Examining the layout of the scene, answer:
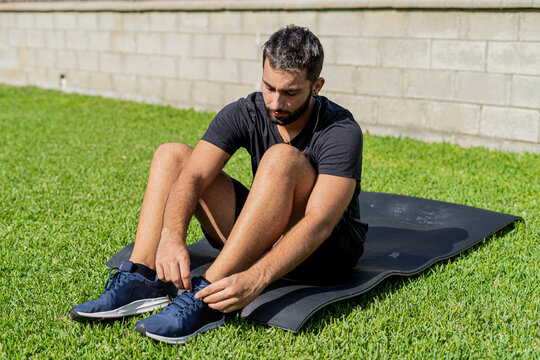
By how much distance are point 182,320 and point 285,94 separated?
3.42ft

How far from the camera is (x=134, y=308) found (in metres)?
2.80

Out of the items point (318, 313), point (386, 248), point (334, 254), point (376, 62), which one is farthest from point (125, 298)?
point (376, 62)

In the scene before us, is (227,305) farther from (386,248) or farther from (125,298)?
(386,248)

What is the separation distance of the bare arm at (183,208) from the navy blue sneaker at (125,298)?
0.16 m

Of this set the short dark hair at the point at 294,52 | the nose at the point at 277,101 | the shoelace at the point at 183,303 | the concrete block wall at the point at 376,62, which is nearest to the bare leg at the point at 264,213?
the shoelace at the point at 183,303

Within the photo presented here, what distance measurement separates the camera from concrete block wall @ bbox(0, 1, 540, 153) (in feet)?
21.0

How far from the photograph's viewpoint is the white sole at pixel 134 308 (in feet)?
8.87

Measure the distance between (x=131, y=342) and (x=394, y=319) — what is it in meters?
1.09

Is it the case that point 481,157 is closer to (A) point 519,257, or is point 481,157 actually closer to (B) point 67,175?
(A) point 519,257

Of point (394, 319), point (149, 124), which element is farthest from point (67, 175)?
point (394, 319)

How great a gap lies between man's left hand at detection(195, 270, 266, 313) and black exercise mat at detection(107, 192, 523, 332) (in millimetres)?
197

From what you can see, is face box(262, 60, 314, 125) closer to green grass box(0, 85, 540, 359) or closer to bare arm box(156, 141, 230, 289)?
bare arm box(156, 141, 230, 289)

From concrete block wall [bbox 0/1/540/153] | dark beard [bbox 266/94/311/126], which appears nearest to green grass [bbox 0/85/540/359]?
concrete block wall [bbox 0/1/540/153]

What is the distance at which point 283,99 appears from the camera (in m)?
2.85
